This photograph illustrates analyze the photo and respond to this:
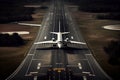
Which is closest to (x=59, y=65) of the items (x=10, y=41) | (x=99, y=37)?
(x=10, y=41)

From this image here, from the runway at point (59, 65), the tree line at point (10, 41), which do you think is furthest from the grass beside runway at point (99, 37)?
the tree line at point (10, 41)

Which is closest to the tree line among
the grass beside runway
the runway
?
the runway

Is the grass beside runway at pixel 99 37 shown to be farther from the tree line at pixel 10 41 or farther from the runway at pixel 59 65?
the tree line at pixel 10 41

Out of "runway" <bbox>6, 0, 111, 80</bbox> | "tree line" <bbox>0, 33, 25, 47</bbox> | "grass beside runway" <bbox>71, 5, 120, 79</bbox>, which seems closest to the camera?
"runway" <bbox>6, 0, 111, 80</bbox>

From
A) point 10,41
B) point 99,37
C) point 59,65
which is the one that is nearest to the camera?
point 59,65

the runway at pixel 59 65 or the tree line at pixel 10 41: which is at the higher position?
the tree line at pixel 10 41

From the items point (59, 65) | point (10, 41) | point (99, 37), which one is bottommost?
point (59, 65)

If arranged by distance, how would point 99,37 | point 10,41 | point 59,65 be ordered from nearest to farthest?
point 59,65 → point 10,41 → point 99,37

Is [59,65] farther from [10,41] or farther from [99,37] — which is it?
[99,37]

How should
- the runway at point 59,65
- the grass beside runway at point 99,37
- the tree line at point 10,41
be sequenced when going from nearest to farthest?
the runway at point 59,65, the grass beside runway at point 99,37, the tree line at point 10,41

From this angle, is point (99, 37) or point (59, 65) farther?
point (99, 37)

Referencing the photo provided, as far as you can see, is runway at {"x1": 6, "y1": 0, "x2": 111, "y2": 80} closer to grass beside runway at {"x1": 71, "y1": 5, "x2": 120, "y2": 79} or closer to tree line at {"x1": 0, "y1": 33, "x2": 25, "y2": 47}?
grass beside runway at {"x1": 71, "y1": 5, "x2": 120, "y2": 79}
